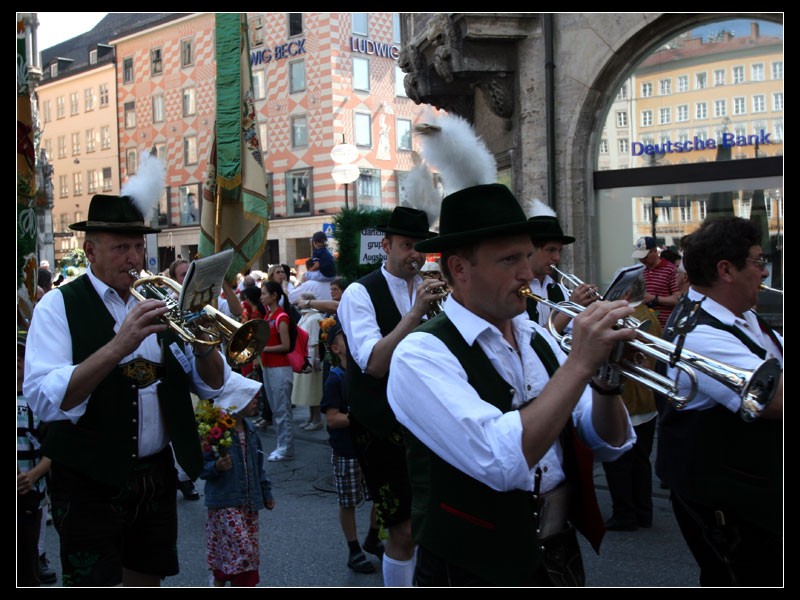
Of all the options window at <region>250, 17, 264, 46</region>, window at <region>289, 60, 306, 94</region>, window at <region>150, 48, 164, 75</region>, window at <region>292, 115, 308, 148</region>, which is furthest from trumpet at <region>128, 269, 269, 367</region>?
window at <region>150, 48, 164, 75</region>

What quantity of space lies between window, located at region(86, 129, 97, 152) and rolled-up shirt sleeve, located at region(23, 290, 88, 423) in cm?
4473

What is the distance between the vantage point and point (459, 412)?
2.28m

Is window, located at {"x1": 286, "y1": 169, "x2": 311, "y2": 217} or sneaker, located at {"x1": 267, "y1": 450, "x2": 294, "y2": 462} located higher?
window, located at {"x1": 286, "y1": 169, "x2": 311, "y2": 217}

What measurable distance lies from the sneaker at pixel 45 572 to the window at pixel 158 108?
3952 cm

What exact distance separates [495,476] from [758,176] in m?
8.12

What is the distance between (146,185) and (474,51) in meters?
6.77

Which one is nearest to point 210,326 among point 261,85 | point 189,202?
point 261,85

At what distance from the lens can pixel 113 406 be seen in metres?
3.67

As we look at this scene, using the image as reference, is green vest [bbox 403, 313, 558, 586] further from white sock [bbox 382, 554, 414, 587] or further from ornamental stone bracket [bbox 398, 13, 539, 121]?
ornamental stone bracket [bbox 398, 13, 539, 121]

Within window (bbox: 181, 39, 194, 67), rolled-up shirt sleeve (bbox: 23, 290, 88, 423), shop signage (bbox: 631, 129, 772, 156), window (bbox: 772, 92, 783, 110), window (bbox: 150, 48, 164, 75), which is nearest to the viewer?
rolled-up shirt sleeve (bbox: 23, 290, 88, 423)

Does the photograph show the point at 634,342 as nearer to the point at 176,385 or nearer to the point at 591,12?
the point at 176,385

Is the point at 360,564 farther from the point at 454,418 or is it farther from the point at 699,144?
the point at 699,144

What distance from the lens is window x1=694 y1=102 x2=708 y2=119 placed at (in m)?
9.69

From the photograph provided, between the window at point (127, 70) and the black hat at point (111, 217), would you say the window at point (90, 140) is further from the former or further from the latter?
the black hat at point (111, 217)
